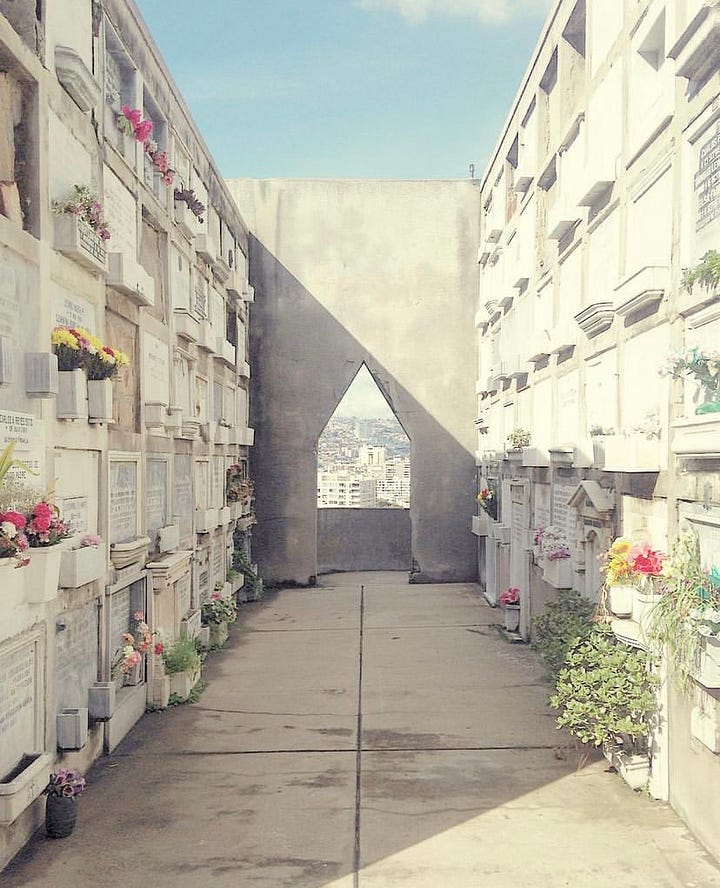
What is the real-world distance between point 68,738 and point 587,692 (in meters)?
5.25

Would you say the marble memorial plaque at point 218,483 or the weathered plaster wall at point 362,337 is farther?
the weathered plaster wall at point 362,337

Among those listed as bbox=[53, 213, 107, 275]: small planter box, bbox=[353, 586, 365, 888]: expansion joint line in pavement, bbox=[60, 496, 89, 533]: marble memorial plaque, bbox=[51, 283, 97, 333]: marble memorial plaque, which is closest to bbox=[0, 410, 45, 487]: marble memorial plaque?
bbox=[60, 496, 89, 533]: marble memorial plaque

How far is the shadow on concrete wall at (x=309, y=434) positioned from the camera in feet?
75.6

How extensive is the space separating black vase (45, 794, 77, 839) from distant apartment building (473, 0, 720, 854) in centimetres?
552

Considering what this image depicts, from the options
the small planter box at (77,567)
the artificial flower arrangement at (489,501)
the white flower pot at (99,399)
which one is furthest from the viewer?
the artificial flower arrangement at (489,501)

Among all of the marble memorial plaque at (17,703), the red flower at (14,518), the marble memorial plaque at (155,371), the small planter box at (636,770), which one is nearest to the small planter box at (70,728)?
the marble memorial plaque at (17,703)

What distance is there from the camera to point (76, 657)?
364 inches

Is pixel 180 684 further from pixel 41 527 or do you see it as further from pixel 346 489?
pixel 346 489

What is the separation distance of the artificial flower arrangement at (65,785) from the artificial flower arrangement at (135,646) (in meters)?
2.48

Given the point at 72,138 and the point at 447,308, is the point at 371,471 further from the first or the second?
the point at 72,138

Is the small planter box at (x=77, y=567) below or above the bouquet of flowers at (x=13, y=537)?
below

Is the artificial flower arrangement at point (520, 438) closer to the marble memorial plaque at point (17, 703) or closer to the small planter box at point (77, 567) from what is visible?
the small planter box at point (77, 567)

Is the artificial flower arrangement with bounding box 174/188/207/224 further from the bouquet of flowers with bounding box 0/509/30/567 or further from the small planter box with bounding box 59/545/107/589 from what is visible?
the bouquet of flowers with bounding box 0/509/30/567

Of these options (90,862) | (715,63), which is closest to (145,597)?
(90,862)
